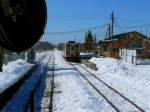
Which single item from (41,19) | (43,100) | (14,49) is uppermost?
(41,19)

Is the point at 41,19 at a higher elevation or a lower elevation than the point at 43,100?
higher

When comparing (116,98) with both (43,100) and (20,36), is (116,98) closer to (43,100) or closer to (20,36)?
(43,100)

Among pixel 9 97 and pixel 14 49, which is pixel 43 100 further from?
pixel 14 49

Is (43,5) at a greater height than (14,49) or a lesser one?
greater

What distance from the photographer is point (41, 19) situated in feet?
6.43

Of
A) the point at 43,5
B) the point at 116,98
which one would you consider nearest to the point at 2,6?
the point at 43,5

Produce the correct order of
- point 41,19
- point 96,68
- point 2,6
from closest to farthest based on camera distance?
point 2,6 → point 41,19 → point 96,68

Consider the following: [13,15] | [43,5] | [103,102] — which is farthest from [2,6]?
[103,102]

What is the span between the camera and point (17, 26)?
196 centimetres

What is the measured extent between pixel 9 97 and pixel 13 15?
46.6ft

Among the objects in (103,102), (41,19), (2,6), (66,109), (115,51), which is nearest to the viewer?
(2,6)

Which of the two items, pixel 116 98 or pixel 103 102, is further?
pixel 116 98

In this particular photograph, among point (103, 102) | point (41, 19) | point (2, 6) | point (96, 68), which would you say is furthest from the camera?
point (96, 68)

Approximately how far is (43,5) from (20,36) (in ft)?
0.71
